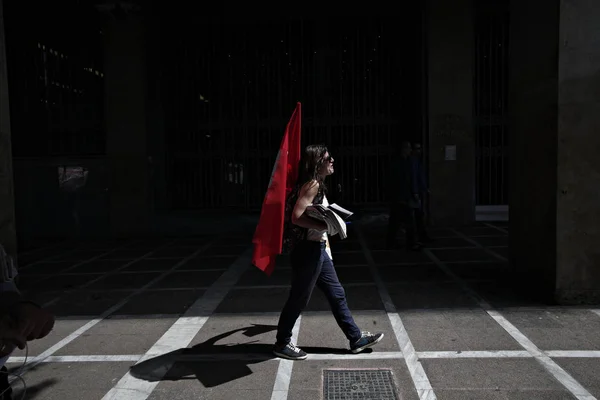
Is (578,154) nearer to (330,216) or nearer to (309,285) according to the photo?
(330,216)

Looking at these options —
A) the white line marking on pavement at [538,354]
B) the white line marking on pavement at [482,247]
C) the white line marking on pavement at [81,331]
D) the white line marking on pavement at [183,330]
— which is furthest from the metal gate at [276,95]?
the white line marking on pavement at [538,354]

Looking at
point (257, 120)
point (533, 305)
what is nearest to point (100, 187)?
point (257, 120)

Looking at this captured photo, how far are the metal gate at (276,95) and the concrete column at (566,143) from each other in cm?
664

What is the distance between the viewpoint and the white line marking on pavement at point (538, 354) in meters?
3.47

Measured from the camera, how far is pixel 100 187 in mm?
11656

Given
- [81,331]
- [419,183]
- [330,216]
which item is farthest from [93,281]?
[419,183]

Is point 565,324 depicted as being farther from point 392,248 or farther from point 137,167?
point 137,167

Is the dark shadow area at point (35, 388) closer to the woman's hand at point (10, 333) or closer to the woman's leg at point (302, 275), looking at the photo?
the woman's leg at point (302, 275)

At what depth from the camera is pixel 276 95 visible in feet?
40.5

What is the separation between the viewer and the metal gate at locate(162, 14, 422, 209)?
12320 mm

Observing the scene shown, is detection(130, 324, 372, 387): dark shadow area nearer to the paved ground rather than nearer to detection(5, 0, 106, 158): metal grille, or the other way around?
the paved ground

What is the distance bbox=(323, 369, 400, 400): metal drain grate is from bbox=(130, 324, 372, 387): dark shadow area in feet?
1.39

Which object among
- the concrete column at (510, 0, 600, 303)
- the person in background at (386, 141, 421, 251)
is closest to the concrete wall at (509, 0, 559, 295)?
the concrete column at (510, 0, 600, 303)

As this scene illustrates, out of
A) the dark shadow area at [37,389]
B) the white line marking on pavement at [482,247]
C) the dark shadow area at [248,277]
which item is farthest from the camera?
the white line marking on pavement at [482,247]
